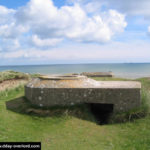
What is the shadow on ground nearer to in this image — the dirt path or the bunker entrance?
the bunker entrance

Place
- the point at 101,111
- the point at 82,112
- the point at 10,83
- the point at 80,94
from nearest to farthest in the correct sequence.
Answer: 1. the point at 82,112
2. the point at 80,94
3. the point at 101,111
4. the point at 10,83

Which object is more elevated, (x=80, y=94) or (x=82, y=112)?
(x=80, y=94)

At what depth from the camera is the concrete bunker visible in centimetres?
852

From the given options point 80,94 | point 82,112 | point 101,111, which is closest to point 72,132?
point 82,112

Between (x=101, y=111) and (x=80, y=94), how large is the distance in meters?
1.69

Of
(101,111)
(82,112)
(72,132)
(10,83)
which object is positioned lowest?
(72,132)

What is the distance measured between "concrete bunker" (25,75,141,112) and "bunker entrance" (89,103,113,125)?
8 centimetres

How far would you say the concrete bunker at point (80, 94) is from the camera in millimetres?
8523

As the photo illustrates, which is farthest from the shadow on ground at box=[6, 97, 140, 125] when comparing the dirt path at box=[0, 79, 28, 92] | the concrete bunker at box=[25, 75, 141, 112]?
the dirt path at box=[0, 79, 28, 92]

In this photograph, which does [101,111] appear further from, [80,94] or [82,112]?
[80,94]

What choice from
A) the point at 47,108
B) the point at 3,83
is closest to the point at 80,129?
the point at 47,108

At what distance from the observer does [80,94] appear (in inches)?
348

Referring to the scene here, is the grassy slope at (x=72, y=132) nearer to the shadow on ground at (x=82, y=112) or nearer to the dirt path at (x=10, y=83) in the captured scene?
the shadow on ground at (x=82, y=112)

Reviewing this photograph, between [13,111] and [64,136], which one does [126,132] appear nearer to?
[64,136]
